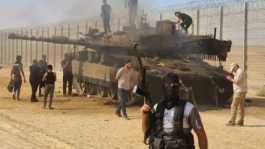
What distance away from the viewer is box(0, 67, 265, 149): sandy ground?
1266 centimetres

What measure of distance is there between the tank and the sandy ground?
2.80ft

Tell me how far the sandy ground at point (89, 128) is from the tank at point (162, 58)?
2.80ft

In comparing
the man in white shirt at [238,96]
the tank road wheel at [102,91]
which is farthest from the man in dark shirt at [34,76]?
the man in white shirt at [238,96]

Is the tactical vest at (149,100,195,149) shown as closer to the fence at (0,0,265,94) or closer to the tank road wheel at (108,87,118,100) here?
the tank road wheel at (108,87,118,100)

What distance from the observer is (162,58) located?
22.7 meters

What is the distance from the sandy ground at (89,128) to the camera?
41.5ft

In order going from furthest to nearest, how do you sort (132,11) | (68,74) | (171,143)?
(132,11)
(68,74)
(171,143)

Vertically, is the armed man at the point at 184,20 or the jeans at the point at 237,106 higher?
the armed man at the point at 184,20

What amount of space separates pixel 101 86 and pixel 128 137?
34.6ft

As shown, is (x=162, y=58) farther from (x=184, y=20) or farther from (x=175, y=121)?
(x=175, y=121)

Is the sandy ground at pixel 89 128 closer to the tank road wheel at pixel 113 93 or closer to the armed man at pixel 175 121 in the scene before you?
the tank road wheel at pixel 113 93

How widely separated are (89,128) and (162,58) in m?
7.83

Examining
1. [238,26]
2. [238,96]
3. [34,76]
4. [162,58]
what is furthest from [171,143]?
[238,26]

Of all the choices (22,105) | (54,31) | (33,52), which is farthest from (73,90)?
(33,52)
